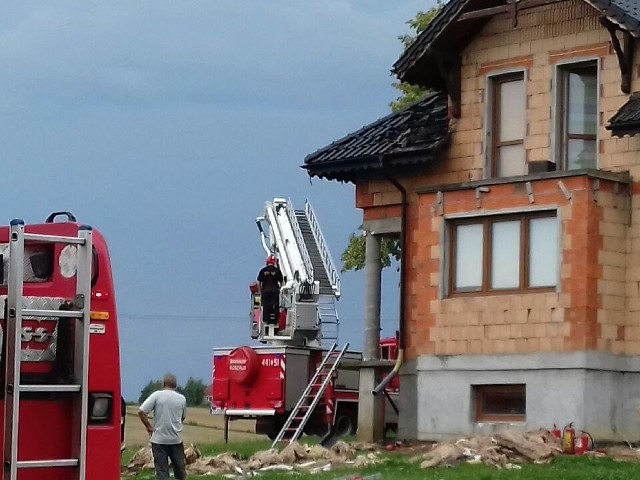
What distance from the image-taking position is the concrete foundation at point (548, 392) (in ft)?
76.0

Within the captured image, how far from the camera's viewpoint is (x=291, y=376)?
1246 inches

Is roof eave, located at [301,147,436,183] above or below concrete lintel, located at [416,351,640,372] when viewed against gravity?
above

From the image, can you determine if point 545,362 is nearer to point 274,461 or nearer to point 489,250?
point 489,250

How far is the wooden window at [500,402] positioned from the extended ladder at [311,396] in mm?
5688

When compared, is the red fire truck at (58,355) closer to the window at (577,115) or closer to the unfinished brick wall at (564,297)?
the unfinished brick wall at (564,297)

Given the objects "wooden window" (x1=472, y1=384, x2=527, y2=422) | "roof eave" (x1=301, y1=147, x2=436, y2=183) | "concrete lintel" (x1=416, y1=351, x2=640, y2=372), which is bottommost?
"wooden window" (x1=472, y1=384, x2=527, y2=422)

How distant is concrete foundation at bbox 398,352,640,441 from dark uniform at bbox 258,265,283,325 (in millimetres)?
9696

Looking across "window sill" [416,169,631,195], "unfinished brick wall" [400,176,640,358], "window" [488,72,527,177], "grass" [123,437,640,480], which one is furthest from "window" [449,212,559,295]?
"grass" [123,437,640,480]

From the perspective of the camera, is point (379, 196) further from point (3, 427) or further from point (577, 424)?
point (3, 427)

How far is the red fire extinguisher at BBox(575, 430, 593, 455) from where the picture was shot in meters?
22.3

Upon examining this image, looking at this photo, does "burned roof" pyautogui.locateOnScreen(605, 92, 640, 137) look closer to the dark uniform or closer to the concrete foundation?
the concrete foundation

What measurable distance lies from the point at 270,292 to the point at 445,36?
1046 cm

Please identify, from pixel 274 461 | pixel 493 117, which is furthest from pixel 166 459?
pixel 493 117

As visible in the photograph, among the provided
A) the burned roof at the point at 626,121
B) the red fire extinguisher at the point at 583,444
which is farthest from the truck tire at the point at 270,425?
the burned roof at the point at 626,121
